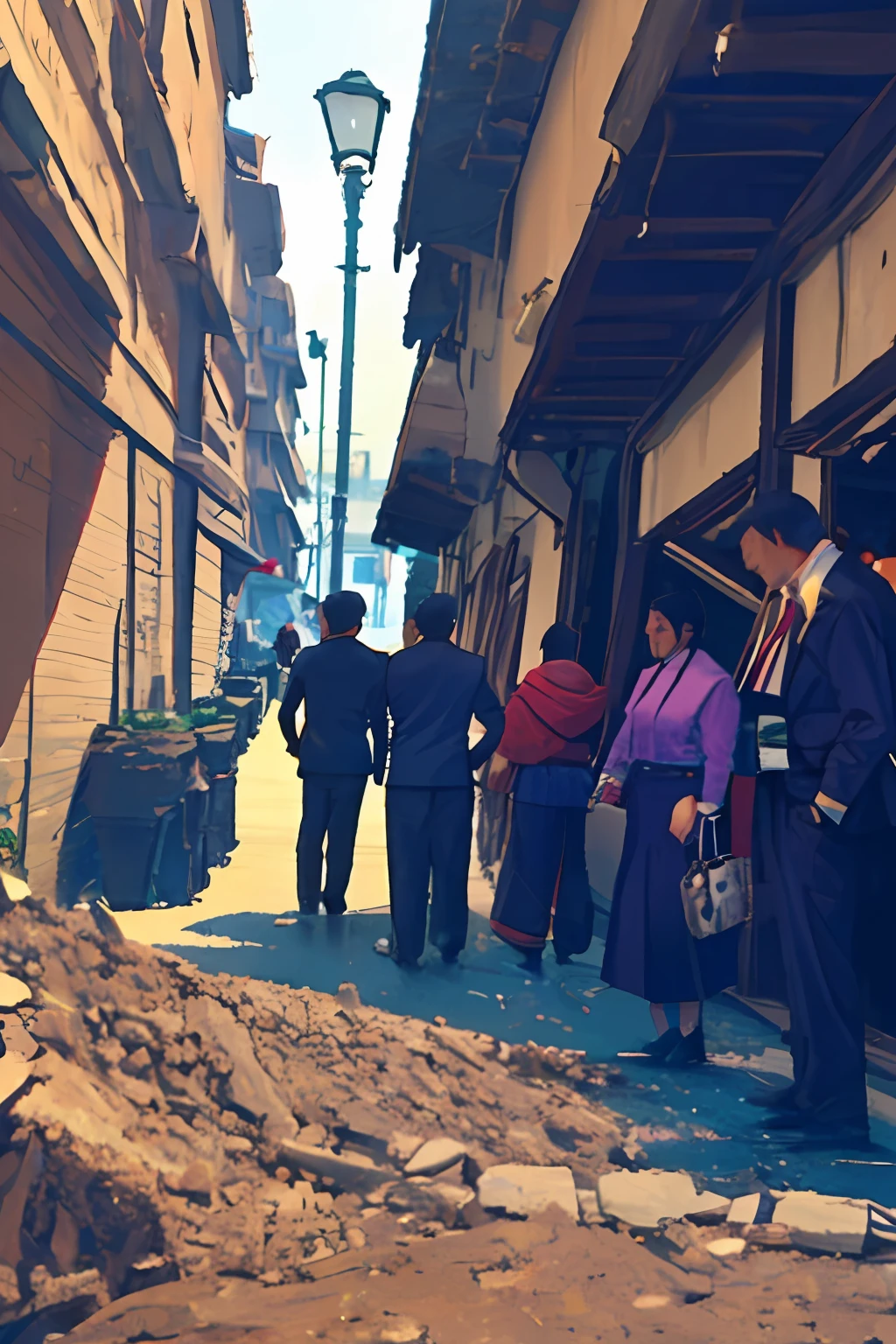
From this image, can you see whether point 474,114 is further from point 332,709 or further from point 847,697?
point 847,697

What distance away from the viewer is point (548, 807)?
18.5 ft

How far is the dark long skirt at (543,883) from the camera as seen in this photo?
5.61 m

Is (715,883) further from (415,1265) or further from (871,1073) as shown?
(415,1265)

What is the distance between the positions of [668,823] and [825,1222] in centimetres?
170

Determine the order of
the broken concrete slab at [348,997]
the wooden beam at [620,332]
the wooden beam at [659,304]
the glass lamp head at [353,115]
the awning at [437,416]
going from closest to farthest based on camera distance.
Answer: the broken concrete slab at [348,997] < the wooden beam at [659,304] < the wooden beam at [620,332] < the glass lamp head at [353,115] < the awning at [437,416]

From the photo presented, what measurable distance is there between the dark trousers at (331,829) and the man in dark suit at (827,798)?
3177mm

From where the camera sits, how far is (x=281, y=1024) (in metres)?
4.07

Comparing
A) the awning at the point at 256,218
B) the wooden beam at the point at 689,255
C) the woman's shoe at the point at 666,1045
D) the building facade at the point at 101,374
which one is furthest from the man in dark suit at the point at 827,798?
the awning at the point at 256,218

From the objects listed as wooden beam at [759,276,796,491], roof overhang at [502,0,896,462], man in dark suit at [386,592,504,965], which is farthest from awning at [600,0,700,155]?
man in dark suit at [386,592,504,965]

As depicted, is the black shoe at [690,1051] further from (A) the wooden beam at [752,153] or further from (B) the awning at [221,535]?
(B) the awning at [221,535]

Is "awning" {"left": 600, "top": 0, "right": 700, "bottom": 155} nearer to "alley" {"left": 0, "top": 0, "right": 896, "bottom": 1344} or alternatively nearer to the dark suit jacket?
"alley" {"left": 0, "top": 0, "right": 896, "bottom": 1344}

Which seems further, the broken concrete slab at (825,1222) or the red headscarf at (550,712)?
the red headscarf at (550,712)

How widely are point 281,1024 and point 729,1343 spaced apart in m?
2.16

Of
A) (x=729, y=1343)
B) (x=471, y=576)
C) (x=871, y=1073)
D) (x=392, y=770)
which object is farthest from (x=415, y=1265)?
(x=471, y=576)
